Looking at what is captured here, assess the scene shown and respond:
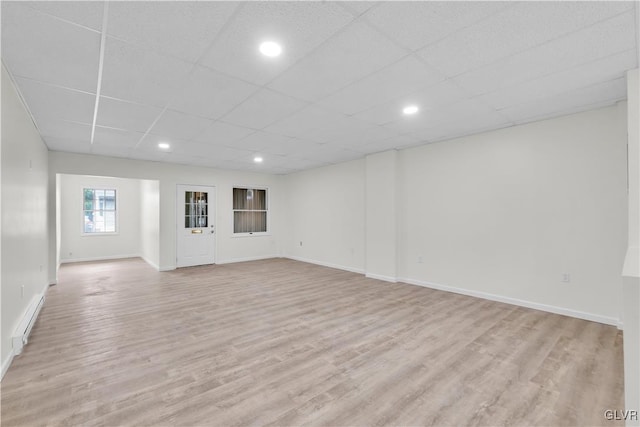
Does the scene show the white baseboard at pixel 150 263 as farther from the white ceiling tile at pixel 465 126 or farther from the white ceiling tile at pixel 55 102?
the white ceiling tile at pixel 465 126

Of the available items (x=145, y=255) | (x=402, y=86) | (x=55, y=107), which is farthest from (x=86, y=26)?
(x=145, y=255)

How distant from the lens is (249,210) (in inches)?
324

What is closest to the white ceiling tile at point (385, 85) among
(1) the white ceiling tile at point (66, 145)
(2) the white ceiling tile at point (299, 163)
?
(2) the white ceiling tile at point (299, 163)

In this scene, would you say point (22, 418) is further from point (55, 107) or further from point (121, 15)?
point (55, 107)

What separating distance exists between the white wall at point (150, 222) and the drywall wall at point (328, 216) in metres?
3.41

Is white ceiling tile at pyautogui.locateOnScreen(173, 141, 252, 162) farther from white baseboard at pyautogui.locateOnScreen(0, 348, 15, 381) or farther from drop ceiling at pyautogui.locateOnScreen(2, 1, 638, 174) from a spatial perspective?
white baseboard at pyautogui.locateOnScreen(0, 348, 15, 381)

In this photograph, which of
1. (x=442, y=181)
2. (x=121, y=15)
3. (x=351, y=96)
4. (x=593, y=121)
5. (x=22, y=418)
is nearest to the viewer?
(x=121, y=15)

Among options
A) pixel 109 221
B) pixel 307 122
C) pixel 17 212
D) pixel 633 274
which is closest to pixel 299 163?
pixel 307 122

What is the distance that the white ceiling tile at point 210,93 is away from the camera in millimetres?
2568

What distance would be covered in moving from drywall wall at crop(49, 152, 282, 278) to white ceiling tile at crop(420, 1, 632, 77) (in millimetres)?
6282

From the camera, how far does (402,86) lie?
9.03 feet

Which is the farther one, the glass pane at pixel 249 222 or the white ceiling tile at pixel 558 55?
the glass pane at pixel 249 222

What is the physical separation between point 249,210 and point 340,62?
21.1 feet

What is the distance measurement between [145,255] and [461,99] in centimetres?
862
